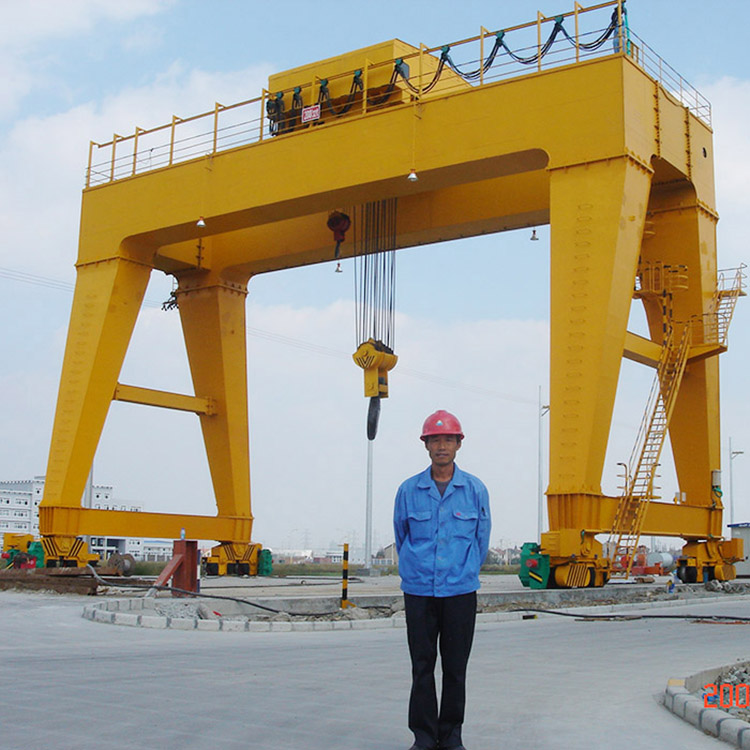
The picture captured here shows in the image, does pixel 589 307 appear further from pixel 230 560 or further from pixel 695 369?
pixel 230 560

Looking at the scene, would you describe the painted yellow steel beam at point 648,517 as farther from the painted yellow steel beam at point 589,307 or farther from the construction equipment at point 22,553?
the construction equipment at point 22,553

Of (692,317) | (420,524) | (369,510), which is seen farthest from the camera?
(369,510)

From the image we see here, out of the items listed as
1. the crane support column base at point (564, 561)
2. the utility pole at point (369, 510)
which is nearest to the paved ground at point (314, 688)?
the crane support column base at point (564, 561)

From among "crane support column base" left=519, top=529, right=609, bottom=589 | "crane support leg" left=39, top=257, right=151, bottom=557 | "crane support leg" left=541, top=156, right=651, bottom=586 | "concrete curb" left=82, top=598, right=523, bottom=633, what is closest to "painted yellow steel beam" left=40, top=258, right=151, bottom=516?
"crane support leg" left=39, top=257, right=151, bottom=557

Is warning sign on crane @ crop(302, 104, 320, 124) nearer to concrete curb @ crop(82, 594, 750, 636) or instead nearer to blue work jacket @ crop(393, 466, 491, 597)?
concrete curb @ crop(82, 594, 750, 636)

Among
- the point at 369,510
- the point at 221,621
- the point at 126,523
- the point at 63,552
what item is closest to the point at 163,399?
the point at 126,523

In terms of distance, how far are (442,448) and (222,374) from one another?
2079 cm

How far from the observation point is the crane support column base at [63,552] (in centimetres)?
2106

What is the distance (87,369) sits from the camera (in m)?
21.9

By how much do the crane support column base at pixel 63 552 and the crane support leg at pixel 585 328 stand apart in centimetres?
1037

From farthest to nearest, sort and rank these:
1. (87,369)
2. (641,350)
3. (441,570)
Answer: (87,369) → (641,350) → (441,570)

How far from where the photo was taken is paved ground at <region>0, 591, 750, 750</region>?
184 inches

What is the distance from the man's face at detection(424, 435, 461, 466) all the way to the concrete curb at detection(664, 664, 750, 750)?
1.88 metres

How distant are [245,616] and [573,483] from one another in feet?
21.1
